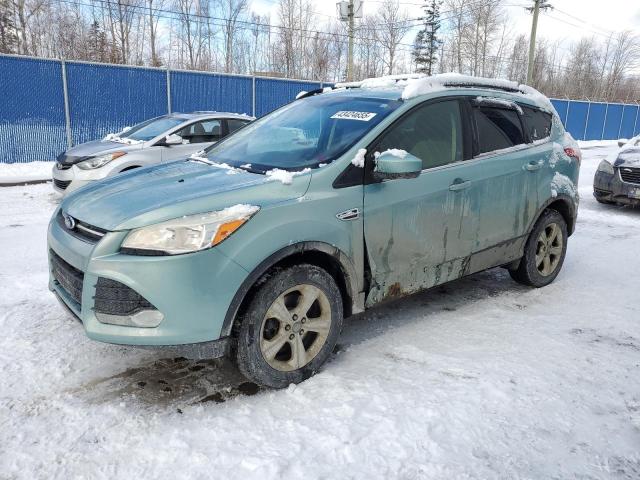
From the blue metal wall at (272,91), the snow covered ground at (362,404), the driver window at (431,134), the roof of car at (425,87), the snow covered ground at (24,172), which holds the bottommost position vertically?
the snow covered ground at (362,404)

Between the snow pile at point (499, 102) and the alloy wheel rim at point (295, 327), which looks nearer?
the alloy wheel rim at point (295, 327)

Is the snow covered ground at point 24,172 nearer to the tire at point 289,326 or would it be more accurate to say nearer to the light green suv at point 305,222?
the light green suv at point 305,222

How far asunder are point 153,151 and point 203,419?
Answer: 6.63 m

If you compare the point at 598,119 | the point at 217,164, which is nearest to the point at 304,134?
the point at 217,164

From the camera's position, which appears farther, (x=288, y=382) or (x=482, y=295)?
(x=482, y=295)

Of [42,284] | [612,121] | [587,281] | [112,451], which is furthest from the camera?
[612,121]

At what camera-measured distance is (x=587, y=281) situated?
206 inches

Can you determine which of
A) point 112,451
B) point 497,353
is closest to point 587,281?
point 497,353

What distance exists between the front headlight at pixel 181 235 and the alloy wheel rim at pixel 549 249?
3.30 m

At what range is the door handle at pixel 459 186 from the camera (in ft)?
12.3

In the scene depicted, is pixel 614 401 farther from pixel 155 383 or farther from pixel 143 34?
pixel 143 34

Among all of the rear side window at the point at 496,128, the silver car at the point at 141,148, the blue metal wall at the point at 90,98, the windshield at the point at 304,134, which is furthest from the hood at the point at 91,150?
the rear side window at the point at 496,128

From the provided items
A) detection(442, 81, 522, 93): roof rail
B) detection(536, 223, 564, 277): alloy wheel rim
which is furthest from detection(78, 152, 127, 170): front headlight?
detection(536, 223, 564, 277): alloy wheel rim

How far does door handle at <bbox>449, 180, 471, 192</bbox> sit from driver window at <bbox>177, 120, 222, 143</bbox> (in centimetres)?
625
